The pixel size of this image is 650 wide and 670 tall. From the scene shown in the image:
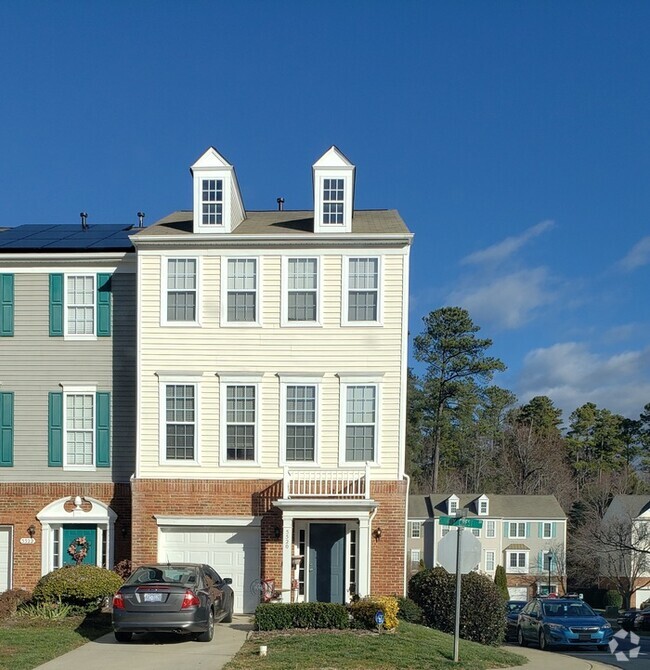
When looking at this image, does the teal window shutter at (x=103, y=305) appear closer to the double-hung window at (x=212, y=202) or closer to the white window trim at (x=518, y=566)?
the double-hung window at (x=212, y=202)

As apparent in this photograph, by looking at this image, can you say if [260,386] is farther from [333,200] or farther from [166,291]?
[333,200]

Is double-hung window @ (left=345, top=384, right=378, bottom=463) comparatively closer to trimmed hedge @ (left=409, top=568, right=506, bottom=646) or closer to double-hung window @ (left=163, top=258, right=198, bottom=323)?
trimmed hedge @ (left=409, top=568, right=506, bottom=646)

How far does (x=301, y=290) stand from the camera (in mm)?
23234

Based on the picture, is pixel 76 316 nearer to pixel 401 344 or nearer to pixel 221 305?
pixel 221 305

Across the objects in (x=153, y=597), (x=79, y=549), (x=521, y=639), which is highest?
(x=153, y=597)

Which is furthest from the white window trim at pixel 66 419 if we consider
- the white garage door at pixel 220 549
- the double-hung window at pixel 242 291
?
the double-hung window at pixel 242 291

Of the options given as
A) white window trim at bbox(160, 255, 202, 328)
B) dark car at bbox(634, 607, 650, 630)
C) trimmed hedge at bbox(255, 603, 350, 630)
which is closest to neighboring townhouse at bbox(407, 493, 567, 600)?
dark car at bbox(634, 607, 650, 630)

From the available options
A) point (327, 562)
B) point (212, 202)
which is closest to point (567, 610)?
point (327, 562)

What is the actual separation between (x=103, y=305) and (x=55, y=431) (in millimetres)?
3498

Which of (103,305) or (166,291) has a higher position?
(166,291)

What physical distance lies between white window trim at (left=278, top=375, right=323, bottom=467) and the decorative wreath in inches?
223

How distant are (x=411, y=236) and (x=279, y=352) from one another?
433 cm

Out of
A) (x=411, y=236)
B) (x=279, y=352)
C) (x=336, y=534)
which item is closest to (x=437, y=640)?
(x=336, y=534)

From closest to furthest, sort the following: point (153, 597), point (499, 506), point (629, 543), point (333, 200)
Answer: point (153, 597), point (333, 200), point (629, 543), point (499, 506)
